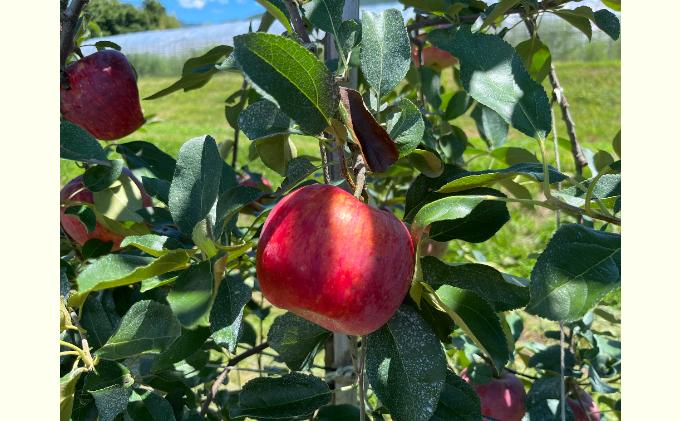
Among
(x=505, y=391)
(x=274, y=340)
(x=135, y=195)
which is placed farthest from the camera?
(x=505, y=391)

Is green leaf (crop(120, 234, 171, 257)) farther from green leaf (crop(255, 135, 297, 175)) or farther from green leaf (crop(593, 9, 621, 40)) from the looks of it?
green leaf (crop(593, 9, 621, 40))

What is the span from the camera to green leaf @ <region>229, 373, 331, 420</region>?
0.71 m

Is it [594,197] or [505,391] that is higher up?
[594,197]

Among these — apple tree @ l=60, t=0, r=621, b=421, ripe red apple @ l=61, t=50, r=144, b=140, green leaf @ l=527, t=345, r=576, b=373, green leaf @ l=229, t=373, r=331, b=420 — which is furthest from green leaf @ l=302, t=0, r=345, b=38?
green leaf @ l=527, t=345, r=576, b=373

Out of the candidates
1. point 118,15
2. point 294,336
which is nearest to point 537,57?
point 294,336

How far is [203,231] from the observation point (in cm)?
52

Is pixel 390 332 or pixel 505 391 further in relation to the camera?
pixel 505 391

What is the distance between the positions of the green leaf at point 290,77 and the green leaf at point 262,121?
0.08 m

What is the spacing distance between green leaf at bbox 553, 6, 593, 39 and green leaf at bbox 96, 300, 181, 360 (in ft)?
1.93

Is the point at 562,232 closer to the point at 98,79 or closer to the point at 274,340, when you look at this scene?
the point at 274,340

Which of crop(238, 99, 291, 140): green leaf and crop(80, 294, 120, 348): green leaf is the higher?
crop(238, 99, 291, 140): green leaf

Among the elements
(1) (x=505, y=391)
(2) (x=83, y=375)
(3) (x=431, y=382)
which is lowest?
(1) (x=505, y=391)

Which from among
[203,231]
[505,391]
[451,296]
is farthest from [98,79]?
[505,391]

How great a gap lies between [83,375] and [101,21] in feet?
3.42
